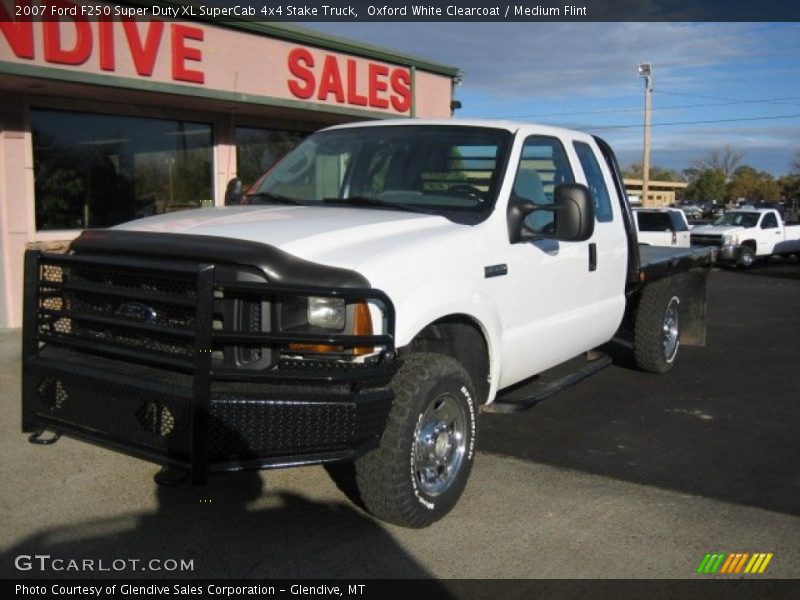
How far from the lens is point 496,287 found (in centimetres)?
473

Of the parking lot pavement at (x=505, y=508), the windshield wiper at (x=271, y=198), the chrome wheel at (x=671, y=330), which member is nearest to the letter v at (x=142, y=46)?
the parking lot pavement at (x=505, y=508)

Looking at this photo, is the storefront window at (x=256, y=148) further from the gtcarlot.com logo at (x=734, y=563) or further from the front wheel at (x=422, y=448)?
the gtcarlot.com logo at (x=734, y=563)

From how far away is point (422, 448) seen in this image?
4.09 metres

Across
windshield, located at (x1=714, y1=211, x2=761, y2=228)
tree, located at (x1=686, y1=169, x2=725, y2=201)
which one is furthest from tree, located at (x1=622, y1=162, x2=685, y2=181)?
windshield, located at (x1=714, y1=211, x2=761, y2=228)

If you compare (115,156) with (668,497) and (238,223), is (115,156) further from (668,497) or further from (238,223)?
(668,497)

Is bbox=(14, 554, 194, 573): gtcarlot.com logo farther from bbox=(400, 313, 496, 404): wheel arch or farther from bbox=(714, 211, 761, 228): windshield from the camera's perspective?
bbox=(714, 211, 761, 228): windshield

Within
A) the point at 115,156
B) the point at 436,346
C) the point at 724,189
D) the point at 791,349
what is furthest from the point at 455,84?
the point at 724,189

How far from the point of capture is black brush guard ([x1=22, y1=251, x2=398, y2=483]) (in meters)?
3.44

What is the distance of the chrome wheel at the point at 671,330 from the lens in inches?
301

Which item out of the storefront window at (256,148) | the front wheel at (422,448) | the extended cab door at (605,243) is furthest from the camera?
the storefront window at (256,148)

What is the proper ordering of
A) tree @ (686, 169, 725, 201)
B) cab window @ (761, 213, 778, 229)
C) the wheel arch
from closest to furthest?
the wheel arch → cab window @ (761, 213, 778, 229) → tree @ (686, 169, 725, 201)

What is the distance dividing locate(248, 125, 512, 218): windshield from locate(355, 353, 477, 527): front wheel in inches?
43.8

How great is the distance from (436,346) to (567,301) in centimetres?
135

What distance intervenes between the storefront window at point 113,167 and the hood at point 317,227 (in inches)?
257
